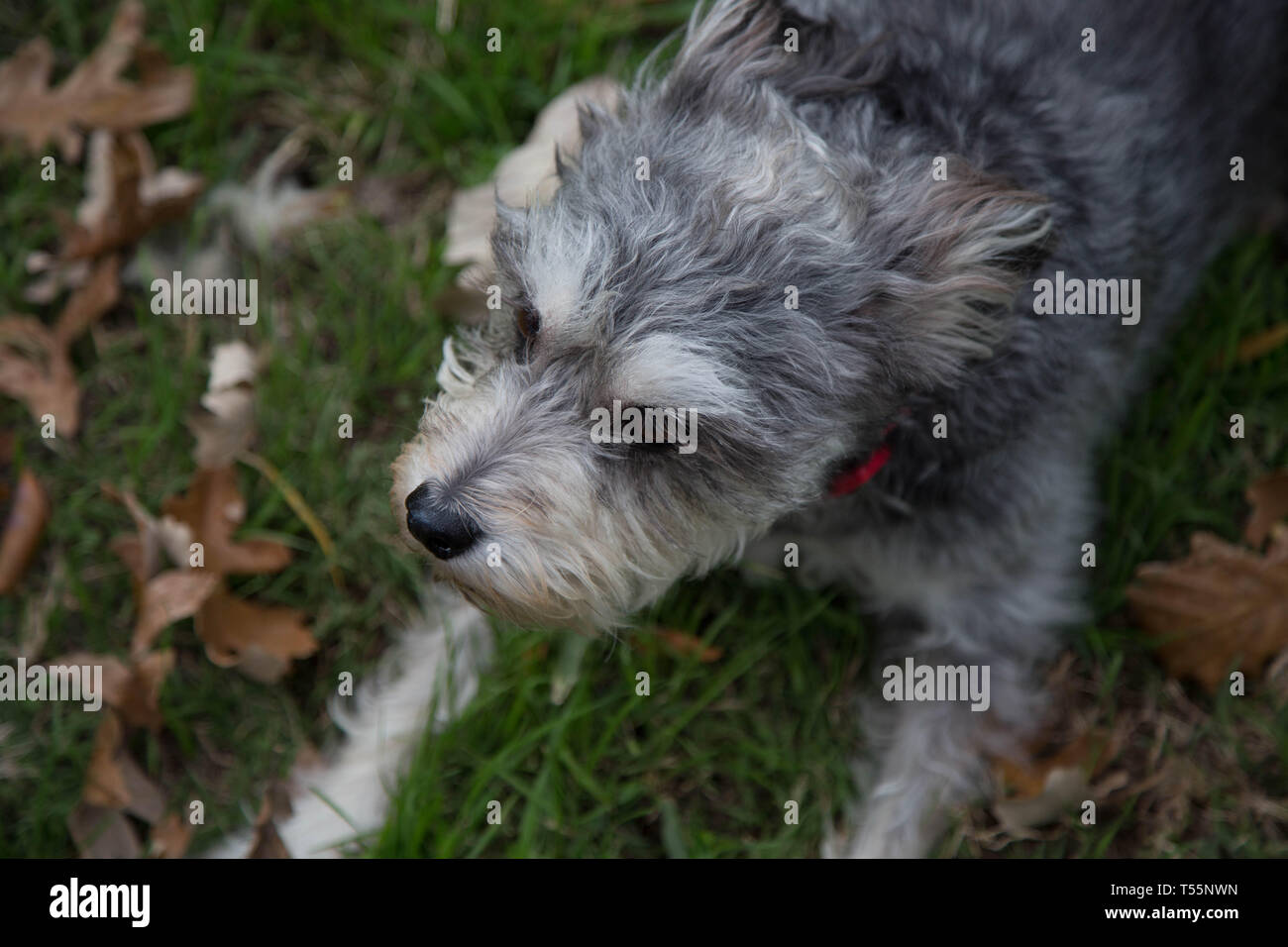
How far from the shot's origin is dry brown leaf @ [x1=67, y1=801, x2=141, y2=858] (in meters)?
3.88

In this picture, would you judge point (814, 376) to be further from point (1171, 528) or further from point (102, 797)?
point (102, 797)

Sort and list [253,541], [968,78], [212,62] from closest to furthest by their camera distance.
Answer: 1. [968,78]
2. [253,541]
3. [212,62]

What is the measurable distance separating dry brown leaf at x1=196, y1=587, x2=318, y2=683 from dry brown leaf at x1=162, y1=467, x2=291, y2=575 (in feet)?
0.44

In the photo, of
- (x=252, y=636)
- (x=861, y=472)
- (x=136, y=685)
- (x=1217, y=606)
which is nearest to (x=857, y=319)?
(x=861, y=472)

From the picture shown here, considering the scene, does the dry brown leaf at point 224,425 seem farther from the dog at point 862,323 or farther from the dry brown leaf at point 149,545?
the dog at point 862,323

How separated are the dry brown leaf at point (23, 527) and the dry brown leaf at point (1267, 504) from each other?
16.4 ft

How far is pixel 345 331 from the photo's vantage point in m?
4.75

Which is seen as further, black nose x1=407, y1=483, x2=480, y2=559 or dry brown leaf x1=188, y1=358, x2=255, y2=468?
dry brown leaf x1=188, y1=358, x2=255, y2=468

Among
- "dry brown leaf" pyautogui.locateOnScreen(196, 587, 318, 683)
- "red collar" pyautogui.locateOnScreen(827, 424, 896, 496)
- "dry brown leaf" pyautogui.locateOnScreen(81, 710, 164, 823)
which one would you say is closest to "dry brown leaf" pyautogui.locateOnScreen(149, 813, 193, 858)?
"dry brown leaf" pyautogui.locateOnScreen(81, 710, 164, 823)

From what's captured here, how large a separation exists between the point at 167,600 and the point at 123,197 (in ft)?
6.10

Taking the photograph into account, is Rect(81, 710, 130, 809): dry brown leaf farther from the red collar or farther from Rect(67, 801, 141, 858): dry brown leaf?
the red collar

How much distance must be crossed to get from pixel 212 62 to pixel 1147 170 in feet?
13.6

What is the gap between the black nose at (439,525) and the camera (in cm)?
292

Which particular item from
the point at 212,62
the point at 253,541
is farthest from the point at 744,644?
the point at 212,62
